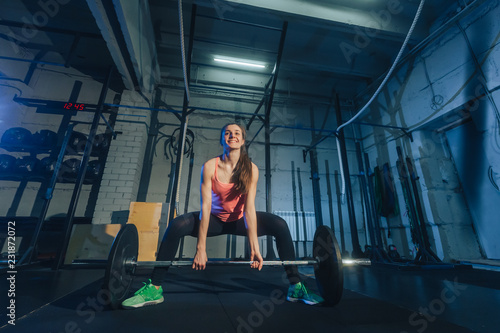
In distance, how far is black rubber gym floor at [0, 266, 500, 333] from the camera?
3.21 feet

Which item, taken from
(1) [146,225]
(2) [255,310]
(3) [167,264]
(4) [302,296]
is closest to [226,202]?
(3) [167,264]

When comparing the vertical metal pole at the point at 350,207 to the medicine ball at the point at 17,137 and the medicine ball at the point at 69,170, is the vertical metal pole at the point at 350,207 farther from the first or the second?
the medicine ball at the point at 17,137

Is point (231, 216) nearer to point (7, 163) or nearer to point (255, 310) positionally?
point (255, 310)

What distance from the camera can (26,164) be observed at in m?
3.49

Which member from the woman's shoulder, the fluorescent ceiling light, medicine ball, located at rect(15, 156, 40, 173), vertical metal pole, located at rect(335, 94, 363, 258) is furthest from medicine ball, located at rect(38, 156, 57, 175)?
vertical metal pole, located at rect(335, 94, 363, 258)

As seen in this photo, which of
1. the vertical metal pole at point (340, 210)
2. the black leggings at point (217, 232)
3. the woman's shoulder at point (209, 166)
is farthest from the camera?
the vertical metal pole at point (340, 210)

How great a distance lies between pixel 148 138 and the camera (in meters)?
4.55

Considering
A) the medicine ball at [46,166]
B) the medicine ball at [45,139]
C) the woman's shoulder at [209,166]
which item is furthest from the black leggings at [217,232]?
the medicine ball at [45,139]

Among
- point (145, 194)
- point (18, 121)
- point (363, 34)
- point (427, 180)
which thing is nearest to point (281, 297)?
point (145, 194)

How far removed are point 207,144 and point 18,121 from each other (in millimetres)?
3547

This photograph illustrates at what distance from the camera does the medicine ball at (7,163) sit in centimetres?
340

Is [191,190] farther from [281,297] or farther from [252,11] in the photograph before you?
[252,11]

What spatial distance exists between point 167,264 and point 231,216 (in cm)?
53

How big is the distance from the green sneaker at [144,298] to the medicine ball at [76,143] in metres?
3.62
